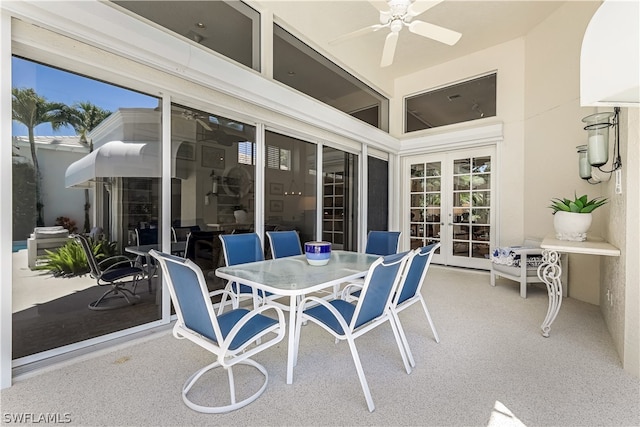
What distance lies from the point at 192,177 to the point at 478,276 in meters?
4.65

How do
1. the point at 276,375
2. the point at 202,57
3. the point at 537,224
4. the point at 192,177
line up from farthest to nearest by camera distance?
the point at 537,224, the point at 192,177, the point at 202,57, the point at 276,375

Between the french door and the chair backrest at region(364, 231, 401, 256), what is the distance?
2.64 metres

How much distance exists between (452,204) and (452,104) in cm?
190

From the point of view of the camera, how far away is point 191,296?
5.10ft

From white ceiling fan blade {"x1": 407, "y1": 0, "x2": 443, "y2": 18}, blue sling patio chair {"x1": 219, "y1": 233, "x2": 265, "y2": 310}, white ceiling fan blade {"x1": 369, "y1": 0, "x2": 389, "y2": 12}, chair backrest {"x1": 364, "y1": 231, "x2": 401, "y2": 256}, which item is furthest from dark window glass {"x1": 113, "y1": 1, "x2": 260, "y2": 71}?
chair backrest {"x1": 364, "y1": 231, "x2": 401, "y2": 256}

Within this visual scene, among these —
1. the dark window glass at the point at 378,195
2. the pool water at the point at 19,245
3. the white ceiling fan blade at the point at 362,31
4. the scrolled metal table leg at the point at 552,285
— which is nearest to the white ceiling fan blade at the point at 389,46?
the white ceiling fan blade at the point at 362,31

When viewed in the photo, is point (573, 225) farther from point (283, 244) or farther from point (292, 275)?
point (283, 244)

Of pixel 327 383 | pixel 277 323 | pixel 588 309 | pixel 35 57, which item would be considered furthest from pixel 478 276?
pixel 35 57

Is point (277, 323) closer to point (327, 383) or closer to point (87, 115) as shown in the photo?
point (327, 383)

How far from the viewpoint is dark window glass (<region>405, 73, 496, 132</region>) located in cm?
526

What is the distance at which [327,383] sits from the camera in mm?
1922

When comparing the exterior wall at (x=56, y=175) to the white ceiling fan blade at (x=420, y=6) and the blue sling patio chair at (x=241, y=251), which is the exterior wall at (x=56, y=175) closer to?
the blue sling patio chair at (x=241, y=251)

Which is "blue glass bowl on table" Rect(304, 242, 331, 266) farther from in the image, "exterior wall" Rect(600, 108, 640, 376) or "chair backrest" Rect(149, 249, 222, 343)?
"exterior wall" Rect(600, 108, 640, 376)

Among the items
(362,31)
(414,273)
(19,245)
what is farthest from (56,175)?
(362,31)
